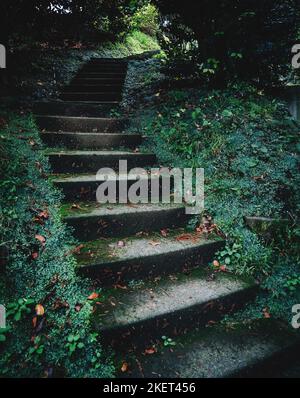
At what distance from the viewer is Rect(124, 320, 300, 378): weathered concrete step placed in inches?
81.4

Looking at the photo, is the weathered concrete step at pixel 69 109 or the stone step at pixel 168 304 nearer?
the stone step at pixel 168 304

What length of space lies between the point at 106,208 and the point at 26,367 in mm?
1610

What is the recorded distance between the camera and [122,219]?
3.06 meters

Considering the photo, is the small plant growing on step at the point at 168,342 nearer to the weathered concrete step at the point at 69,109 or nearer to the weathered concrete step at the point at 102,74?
the weathered concrete step at the point at 69,109

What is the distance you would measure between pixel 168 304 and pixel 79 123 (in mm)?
3110

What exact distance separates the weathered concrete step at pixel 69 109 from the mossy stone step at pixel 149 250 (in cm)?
255

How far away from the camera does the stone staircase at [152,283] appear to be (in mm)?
2172

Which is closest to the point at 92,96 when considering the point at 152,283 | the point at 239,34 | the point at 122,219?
the point at 239,34

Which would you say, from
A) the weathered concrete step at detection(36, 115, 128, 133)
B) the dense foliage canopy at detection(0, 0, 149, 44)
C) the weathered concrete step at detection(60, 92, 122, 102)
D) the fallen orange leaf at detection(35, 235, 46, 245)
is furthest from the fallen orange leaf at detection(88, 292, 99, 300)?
the dense foliage canopy at detection(0, 0, 149, 44)

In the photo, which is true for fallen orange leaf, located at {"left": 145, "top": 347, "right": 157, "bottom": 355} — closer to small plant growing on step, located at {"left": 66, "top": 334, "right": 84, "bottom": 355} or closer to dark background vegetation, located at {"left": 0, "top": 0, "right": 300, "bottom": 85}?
small plant growing on step, located at {"left": 66, "top": 334, "right": 84, "bottom": 355}

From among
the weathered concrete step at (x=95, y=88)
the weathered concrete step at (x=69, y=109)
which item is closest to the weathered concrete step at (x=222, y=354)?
the weathered concrete step at (x=69, y=109)

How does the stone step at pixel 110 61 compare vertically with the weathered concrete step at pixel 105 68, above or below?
above

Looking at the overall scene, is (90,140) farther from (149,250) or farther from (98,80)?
(98,80)

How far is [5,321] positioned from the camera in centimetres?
218
